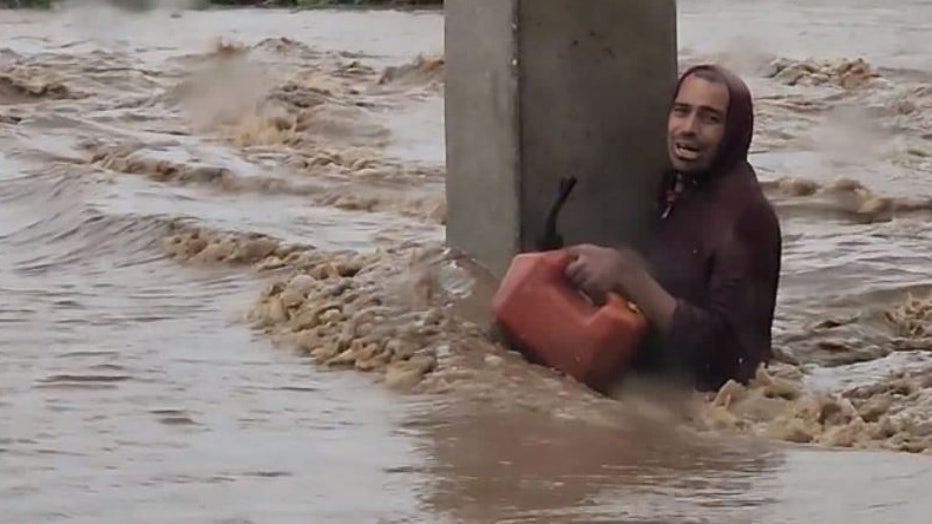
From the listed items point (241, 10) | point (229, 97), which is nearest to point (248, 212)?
point (229, 97)

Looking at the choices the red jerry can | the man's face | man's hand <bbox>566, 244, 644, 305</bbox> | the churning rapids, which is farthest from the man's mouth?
the churning rapids

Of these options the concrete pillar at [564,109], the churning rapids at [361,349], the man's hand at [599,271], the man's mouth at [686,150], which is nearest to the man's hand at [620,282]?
the man's hand at [599,271]

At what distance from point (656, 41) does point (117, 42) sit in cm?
1444

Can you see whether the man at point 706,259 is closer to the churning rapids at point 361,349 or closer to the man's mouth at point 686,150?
the man's mouth at point 686,150

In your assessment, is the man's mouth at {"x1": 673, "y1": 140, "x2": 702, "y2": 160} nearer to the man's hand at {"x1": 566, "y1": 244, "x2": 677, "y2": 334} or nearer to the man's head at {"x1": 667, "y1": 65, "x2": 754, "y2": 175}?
the man's head at {"x1": 667, "y1": 65, "x2": 754, "y2": 175}

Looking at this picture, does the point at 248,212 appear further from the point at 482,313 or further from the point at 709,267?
the point at 709,267

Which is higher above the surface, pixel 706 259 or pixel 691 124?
pixel 691 124

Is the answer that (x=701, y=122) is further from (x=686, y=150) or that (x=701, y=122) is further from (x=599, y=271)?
(x=599, y=271)

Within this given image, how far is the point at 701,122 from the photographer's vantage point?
21.0ft

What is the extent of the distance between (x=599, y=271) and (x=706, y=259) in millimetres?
356

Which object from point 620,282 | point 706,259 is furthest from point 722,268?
point 620,282

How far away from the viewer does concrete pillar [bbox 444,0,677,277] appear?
673cm

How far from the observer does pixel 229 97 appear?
15.5 metres

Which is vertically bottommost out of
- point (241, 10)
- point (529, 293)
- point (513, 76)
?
point (241, 10)
